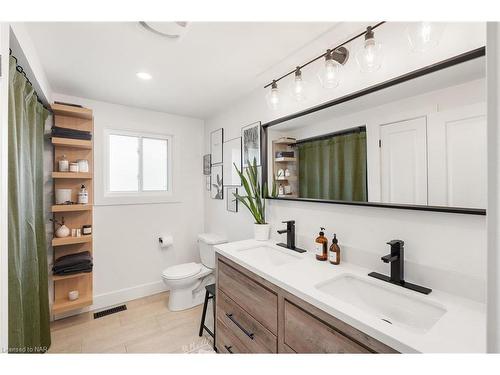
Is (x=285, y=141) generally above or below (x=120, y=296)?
above

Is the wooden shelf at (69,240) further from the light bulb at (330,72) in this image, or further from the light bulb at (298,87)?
the light bulb at (330,72)

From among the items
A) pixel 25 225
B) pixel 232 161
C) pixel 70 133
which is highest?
pixel 70 133

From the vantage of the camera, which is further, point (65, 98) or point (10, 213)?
point (65, 98)

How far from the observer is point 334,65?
1289mm

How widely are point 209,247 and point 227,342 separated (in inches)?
43.4

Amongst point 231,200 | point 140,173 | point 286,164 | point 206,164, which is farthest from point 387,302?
point 140,173

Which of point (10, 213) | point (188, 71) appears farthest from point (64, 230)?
point (188, 71)

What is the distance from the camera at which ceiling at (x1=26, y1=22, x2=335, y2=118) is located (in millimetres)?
1275

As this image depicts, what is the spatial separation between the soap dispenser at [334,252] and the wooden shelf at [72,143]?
2395mm

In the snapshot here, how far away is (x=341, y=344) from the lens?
2.76ft

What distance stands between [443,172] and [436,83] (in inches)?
15.5

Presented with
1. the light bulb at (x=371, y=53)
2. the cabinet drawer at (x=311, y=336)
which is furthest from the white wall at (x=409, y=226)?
the cabinet drawer at (x=311, y=336)

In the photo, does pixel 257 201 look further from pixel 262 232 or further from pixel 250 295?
pixel 250 295
